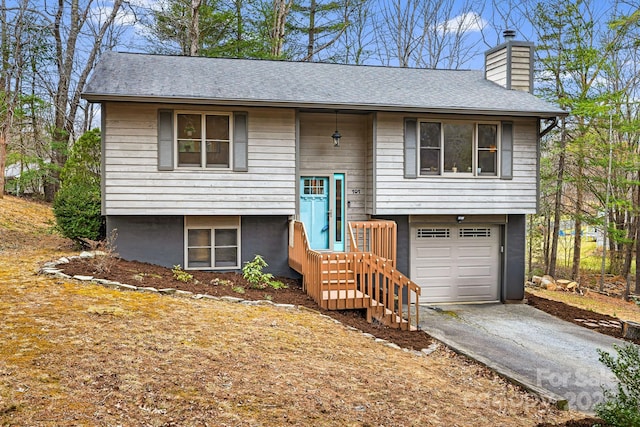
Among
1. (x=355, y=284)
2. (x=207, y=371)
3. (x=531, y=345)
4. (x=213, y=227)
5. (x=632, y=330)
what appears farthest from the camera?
(x=213, y=227)

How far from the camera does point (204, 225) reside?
11.0 metres

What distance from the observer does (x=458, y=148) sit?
11.6 m

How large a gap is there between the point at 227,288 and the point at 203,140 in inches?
131

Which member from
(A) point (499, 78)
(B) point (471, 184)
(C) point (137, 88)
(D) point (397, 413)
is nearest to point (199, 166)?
(C) point (137, 88)

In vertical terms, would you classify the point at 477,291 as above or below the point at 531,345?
above

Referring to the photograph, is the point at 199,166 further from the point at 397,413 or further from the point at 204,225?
the point at 397,413

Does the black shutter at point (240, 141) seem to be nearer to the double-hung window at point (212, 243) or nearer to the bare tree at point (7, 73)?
the double-hung window at point (212, 243)

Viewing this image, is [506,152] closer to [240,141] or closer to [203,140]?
[240,141]

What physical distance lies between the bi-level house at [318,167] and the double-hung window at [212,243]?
0.03 metres

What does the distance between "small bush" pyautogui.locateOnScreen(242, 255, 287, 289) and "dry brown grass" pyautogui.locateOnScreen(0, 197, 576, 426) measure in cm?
193

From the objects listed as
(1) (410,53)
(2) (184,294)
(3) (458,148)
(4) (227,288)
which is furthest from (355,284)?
(1) (410,53)

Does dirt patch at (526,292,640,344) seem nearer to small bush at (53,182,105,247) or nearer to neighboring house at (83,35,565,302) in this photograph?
neighboring house at (83,35,565,302)

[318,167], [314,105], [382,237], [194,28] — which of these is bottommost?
[382,237]

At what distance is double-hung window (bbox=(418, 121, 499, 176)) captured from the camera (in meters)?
11.5
